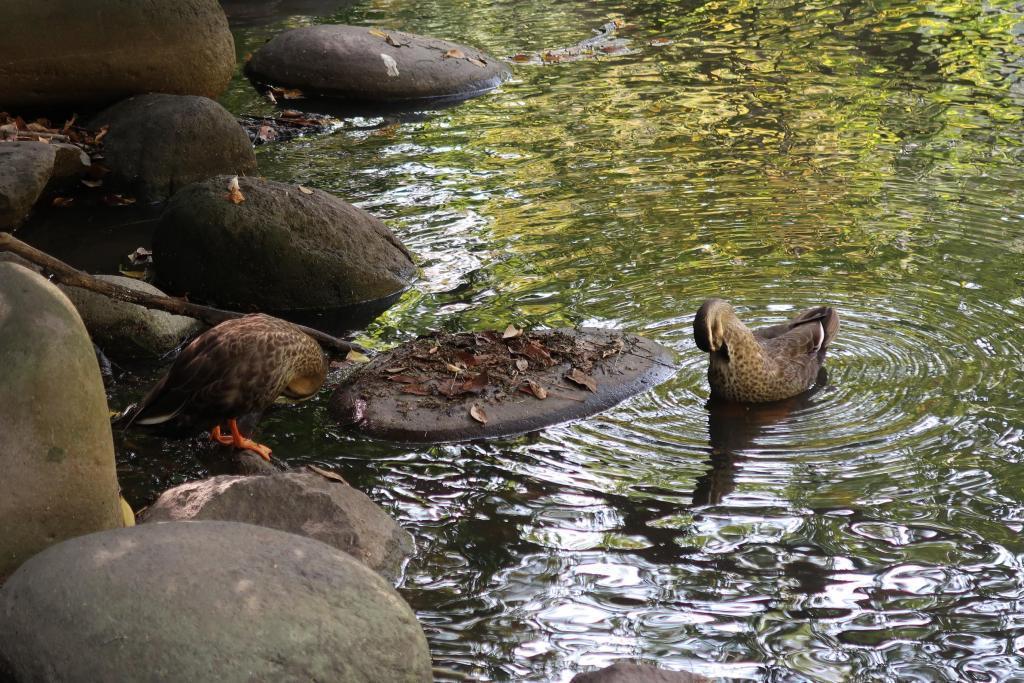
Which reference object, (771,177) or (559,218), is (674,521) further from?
(771,177)

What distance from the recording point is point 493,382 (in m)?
6.89

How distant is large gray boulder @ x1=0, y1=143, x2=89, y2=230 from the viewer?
9922 mm

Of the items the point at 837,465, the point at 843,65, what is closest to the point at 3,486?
the point at 837,465

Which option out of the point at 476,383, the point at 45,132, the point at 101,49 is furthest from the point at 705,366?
the point at 101,49

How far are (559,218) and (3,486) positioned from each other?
242 inches

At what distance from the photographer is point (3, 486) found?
15.0 ft

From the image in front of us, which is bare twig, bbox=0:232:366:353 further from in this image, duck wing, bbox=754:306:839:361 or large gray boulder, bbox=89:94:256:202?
large gray boulder, bbox=89:94:256:202

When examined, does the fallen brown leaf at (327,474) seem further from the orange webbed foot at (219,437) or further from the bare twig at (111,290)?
the bare twig at (111,290)

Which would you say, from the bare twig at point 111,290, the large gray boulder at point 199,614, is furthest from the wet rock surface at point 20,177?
the large gray boulder at point 199,614

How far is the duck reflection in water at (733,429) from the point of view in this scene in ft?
19.1

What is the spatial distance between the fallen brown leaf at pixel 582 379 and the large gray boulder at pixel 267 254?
8.25 ft

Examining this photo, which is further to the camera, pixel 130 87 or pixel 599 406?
pixel 130 87

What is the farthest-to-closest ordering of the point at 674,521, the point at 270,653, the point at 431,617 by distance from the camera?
the point at 674,521, the point at 431,617, the point at 270,653

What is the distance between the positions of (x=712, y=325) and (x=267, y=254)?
3818 millimetres
